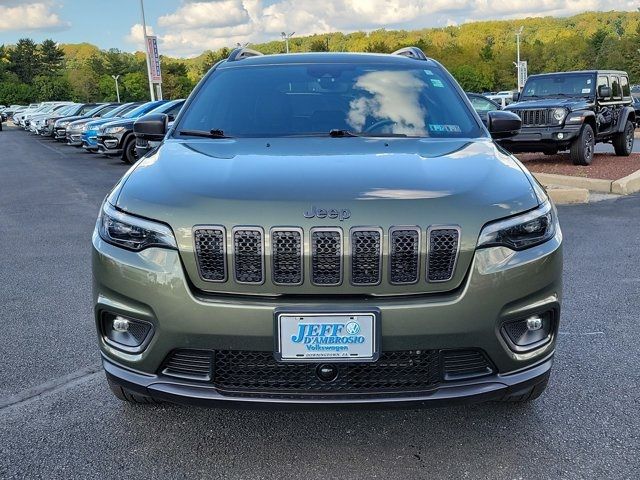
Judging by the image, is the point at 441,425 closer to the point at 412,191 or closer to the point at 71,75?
the point at 412,191

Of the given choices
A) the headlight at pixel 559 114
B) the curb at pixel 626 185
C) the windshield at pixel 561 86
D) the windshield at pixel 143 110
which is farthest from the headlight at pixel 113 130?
the curb at pixel 626 185

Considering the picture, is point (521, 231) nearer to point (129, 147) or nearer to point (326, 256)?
point (326, 256)

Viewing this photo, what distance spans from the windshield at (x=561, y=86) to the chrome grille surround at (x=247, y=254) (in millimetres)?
12551

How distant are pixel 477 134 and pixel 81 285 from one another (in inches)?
136

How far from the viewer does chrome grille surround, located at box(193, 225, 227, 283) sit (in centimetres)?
233

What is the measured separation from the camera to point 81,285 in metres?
5.25

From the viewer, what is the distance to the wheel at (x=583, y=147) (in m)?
12.2

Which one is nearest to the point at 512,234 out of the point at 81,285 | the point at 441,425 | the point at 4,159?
the point at 441,425

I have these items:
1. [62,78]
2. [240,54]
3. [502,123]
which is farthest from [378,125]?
[62,78]

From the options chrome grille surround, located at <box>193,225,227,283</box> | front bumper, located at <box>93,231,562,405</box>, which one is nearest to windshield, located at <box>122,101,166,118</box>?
front bumper, located at <box>93,231,562,405</box>

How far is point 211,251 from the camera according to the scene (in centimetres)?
234

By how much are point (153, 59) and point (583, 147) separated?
27439 mm

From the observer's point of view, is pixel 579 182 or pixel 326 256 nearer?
pixel 326 256

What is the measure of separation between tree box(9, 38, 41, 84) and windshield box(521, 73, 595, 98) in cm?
11432
